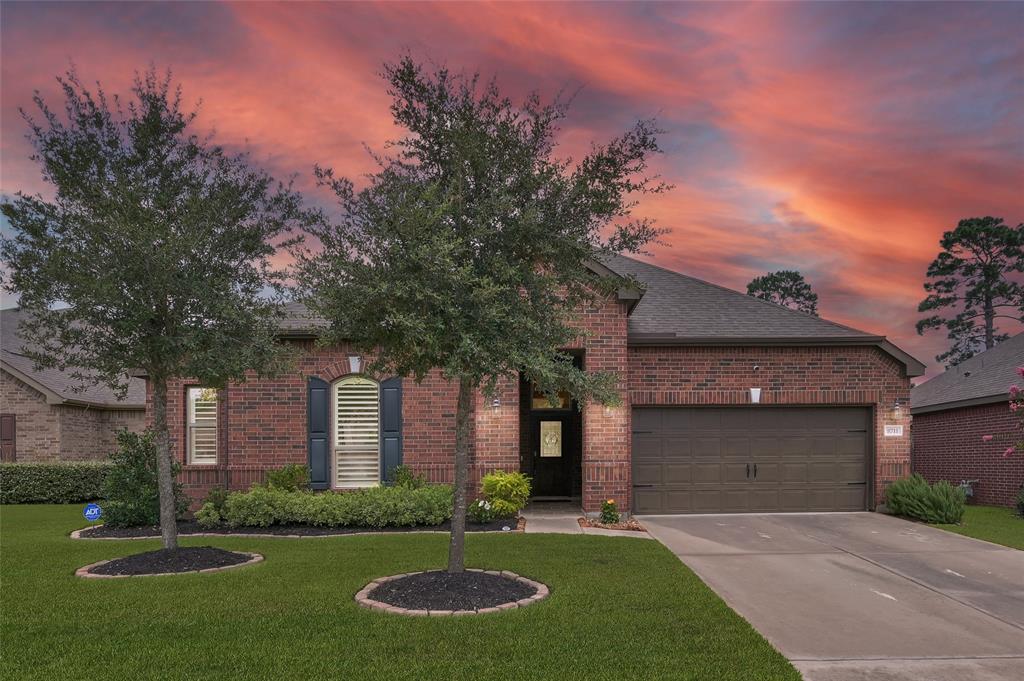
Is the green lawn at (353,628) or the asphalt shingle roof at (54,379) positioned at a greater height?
the asphalt shingle roof at (54,379)

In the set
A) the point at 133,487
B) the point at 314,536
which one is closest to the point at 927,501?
the point at 314,536

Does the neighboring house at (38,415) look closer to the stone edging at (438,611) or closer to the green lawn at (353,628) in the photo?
the green lawn at (353,628)

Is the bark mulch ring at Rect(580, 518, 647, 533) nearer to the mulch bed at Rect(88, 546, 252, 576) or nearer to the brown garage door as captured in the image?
the brown garage door

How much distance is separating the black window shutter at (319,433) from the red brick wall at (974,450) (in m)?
15.2

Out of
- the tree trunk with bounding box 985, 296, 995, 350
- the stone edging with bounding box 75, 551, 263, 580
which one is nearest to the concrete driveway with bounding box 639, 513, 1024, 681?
the stone edging with bounding box 75, 551, 263, 580

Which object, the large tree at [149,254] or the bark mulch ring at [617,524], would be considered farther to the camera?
the bark mulch ring at [617,524]

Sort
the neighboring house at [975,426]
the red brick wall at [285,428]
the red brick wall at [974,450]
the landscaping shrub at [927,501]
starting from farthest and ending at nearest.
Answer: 1. the neighboring house at [975,426]
2. the red brick wall at [974,450]
3. the red brick wall at [285,428]
4. the landscaping shrub at [927,501]

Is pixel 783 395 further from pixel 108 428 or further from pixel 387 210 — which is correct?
pixel 108 428

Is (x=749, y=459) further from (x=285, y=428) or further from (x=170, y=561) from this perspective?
(x=170, y=561)

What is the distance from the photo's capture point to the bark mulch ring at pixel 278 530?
12.8 metres

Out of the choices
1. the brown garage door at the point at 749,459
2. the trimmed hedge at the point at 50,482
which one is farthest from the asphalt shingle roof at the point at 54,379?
the brown garage door at the point at 749,459

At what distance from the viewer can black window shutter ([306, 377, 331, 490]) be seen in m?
15.2

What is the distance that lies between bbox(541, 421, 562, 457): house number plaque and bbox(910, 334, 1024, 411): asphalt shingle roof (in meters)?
11.0

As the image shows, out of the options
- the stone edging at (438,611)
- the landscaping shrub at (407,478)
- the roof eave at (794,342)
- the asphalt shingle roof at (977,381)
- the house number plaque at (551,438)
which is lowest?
the stone edging at (438,611)
